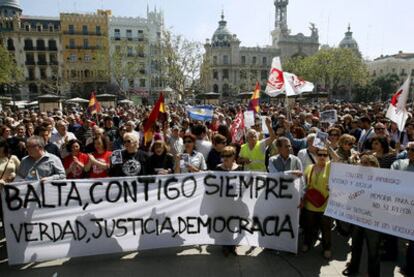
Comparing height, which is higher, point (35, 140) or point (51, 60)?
point (51, 60)

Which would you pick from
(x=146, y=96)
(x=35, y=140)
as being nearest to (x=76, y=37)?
(x=146, y=96)

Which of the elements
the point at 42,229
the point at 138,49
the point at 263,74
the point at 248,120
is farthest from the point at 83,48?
the point at 42,229

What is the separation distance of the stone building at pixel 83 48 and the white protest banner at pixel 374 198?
172 feet

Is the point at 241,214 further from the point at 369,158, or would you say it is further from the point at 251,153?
the point at 369,158

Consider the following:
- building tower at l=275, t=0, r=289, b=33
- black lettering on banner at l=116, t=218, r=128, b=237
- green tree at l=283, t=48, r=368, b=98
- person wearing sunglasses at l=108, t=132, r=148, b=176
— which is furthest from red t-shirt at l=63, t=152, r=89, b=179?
building tower at l=275, t=0, r=289, b=33

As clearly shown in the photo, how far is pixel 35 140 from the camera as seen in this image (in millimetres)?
4457

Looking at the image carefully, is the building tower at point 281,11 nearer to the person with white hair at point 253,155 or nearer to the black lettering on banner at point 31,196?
the person with white hair at point 253,155

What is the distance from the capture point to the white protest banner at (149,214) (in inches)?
173

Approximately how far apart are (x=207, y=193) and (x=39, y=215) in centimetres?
227

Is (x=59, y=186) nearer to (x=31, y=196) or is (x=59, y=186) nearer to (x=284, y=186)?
(x=31, y=196)

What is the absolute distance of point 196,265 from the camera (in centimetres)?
454

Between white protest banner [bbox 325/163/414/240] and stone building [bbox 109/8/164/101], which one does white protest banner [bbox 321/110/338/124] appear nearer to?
white protest banner [bbox 325/163/414/240]

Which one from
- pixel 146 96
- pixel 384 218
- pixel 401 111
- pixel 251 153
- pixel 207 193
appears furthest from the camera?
pixel 146 96

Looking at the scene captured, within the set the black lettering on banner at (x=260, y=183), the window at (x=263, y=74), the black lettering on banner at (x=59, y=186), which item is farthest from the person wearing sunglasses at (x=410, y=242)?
A: the window at (x=263, y=74)
